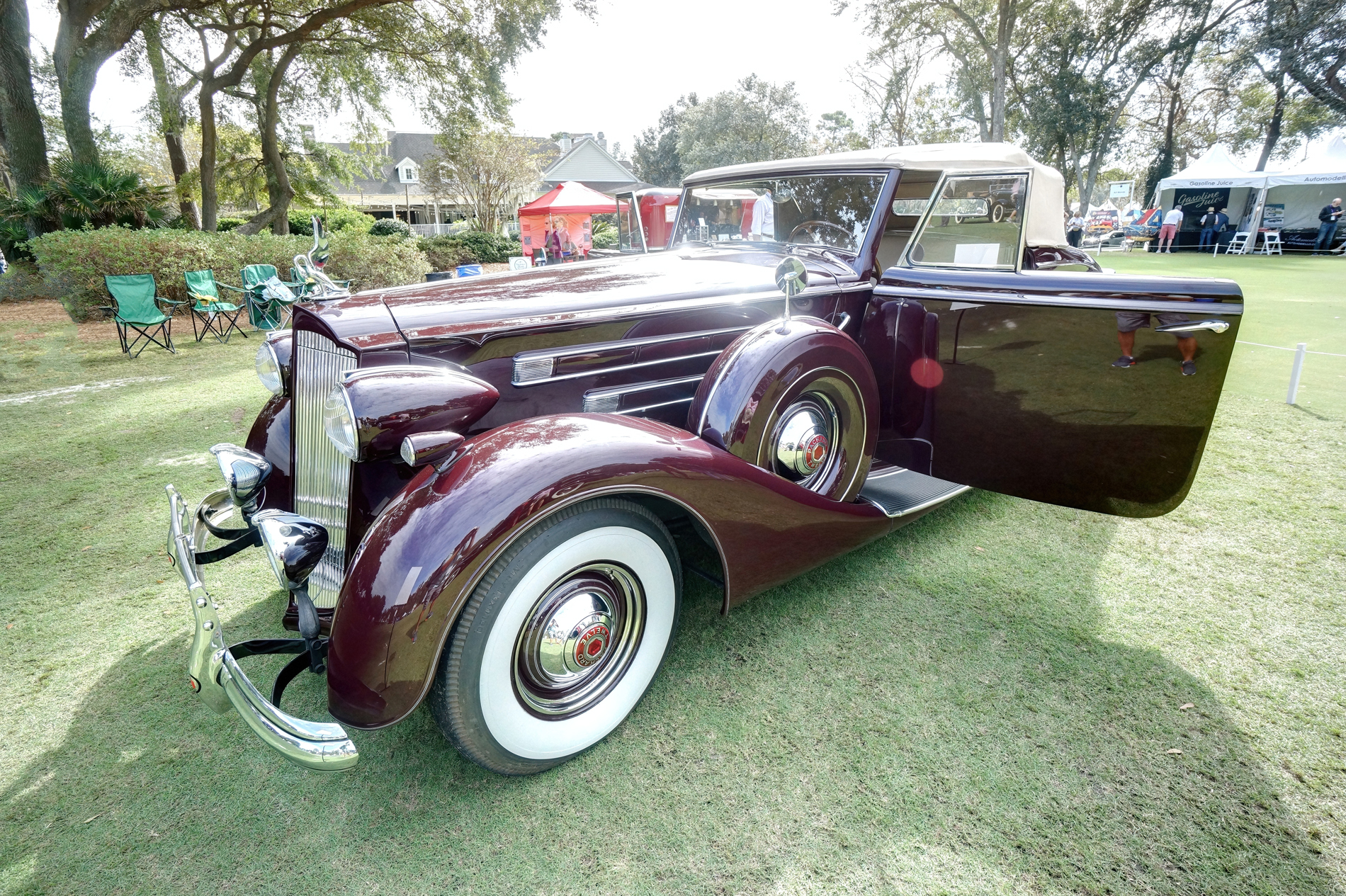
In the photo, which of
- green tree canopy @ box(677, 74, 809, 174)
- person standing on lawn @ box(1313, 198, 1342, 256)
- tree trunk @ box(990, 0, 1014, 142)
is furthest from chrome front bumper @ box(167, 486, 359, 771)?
green tree canopy @ box(677, 74, 809, 174)

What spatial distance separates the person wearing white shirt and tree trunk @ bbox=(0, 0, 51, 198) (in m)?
15.2

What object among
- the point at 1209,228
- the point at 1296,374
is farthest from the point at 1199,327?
the point at 1209,228

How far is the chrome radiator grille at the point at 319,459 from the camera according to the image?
2240 millimetres

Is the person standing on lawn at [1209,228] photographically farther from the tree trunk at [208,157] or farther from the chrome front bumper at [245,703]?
the tree trunk at [208,157]

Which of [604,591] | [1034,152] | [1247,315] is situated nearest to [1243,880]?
[604,591]

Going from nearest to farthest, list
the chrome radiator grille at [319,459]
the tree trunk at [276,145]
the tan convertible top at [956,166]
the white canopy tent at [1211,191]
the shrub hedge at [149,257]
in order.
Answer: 1. the chrome radiator grille at [319,459]
2. the tan convertible top at [956,166]
3. the shrub hedge at [149,257]
4. the tree trunk at [276,145]
5. the white canopy tent at [1211,191]

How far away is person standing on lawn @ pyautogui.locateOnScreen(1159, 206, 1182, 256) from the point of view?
69.8 feet

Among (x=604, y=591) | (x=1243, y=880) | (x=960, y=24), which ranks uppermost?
(x=960, y=24)

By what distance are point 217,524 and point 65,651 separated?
821mm

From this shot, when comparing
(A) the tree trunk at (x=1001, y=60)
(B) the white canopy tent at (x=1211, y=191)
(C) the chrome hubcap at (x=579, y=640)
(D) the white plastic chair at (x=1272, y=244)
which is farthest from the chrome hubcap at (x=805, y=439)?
(B) the white canopy tent at (x=1211, y=191)

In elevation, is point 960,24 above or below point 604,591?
above

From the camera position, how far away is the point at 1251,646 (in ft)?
8.20

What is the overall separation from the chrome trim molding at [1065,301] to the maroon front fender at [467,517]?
1.49 m

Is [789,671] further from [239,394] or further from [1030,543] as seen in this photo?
[239,394]
